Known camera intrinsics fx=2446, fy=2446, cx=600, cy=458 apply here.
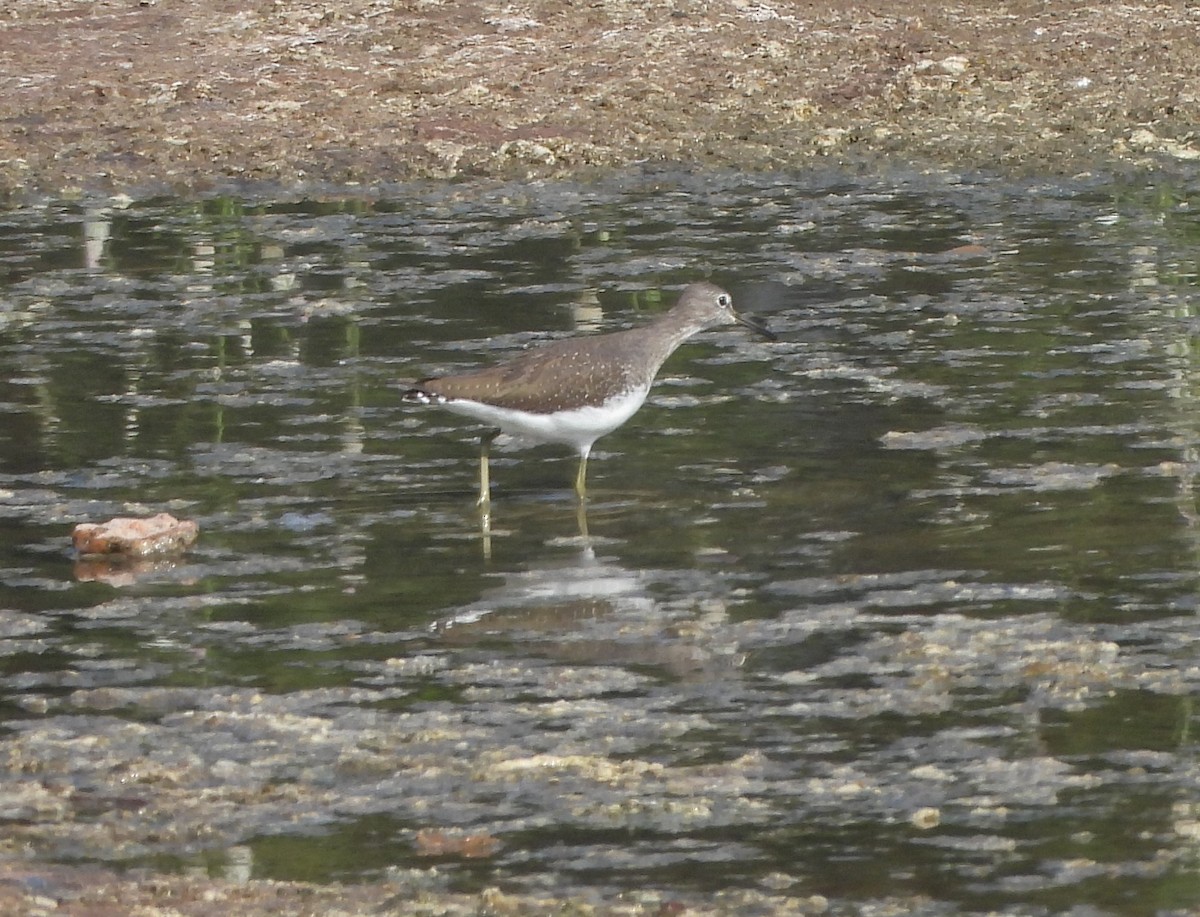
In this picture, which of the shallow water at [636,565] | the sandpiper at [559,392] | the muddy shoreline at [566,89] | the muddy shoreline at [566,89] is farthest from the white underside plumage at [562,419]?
the muddy shoreline at [566,89]

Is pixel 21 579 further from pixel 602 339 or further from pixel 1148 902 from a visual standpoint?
pixel 1148 902

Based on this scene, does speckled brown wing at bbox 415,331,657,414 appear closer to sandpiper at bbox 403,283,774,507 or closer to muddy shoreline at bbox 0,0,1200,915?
sandpiper at bbox 403,283,774,507

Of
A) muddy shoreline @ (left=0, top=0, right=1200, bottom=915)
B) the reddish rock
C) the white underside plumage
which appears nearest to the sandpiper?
the white underside plumage

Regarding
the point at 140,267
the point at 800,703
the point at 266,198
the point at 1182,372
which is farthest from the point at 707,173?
the point at 800,703

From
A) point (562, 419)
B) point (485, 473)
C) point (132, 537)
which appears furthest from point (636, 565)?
point (132, 537)

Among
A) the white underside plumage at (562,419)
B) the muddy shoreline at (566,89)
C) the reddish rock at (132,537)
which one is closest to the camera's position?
the reddish rock at (132,537)

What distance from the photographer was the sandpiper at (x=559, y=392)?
926cm

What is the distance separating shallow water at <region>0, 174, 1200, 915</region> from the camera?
593 centimetres

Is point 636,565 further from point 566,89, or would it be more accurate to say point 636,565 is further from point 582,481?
point 566,89

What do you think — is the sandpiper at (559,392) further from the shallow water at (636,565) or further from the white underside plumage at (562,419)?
the shallow water at (636,565)

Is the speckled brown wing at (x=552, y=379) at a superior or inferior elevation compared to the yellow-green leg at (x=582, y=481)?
superior

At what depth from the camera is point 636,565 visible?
8383 mm

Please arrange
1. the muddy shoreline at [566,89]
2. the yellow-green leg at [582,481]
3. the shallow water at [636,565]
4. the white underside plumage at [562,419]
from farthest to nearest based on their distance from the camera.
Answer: the muddy shoreline at [566,89], the yellow-green leg at [582,481], the white underside plumage at [562,419], the shallow water at [636,565]

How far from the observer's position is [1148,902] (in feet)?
17.6
